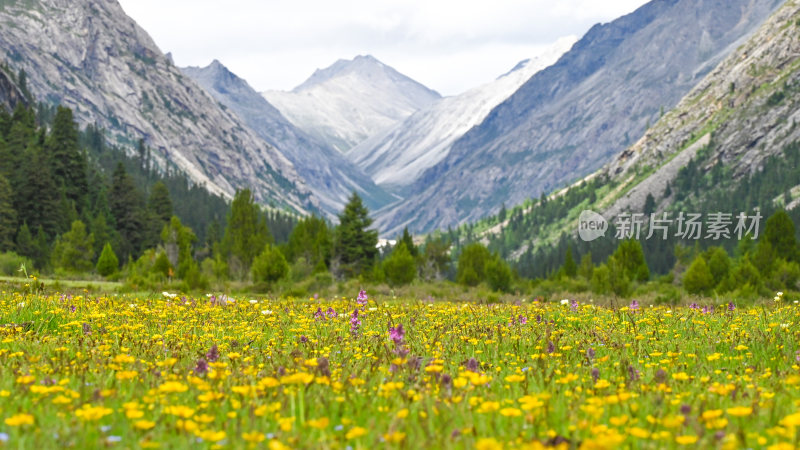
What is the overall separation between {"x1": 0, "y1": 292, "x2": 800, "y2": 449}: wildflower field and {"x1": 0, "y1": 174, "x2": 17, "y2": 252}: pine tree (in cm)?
6503

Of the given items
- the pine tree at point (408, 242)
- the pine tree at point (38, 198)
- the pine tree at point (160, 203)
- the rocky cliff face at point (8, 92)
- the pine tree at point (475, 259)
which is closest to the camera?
the pine tree at point (38, 198)

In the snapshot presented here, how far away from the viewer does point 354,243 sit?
269 feet

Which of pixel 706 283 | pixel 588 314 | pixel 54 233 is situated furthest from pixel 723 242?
pixel 588 314

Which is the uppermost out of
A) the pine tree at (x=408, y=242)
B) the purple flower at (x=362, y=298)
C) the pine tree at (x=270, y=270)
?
the pine tree at (x=408, y=242)

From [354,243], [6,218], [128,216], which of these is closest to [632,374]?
[354,243]

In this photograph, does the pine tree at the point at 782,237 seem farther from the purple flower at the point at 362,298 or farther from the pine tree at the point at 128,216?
the pine tree at the point at 128,216

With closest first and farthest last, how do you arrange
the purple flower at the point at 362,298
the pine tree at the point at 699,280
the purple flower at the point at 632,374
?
the purple flower at the point at 632,374 → the purple flower at the point at 362,298 → the pine tree at the point at 699,280

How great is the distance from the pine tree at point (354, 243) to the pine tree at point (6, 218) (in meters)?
36.8

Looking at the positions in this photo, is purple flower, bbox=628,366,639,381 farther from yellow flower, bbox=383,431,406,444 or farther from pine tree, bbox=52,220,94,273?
pine tree, bbox=52,220,94,273

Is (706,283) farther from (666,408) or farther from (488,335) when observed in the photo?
(666,408)

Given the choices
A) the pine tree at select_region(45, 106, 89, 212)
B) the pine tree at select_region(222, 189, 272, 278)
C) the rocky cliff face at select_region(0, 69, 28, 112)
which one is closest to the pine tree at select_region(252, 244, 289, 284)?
the pine tree at select_region(222, 189, 272, 278)

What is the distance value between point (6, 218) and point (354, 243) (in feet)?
131

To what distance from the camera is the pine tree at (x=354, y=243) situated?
268ft

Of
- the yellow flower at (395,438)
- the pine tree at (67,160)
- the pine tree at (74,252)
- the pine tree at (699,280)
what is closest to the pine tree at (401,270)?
the pine tree at (699,280)
